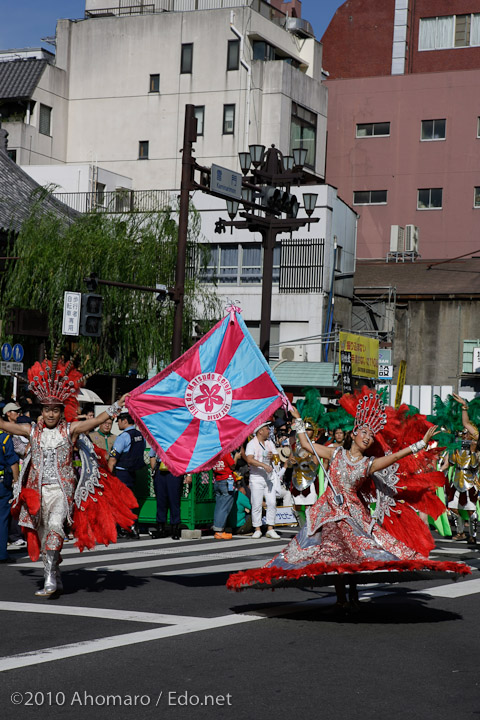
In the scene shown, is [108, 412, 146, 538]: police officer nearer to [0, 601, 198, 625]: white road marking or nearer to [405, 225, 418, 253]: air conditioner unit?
[0, 601, 198, 625]: white road marking

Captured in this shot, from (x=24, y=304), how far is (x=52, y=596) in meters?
21.2

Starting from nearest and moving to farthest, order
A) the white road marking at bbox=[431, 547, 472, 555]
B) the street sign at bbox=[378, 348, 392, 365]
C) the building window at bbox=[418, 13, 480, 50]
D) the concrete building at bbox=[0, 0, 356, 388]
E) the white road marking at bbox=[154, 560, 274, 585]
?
1. the white road marking at bbox=[154, 560, 274, 585]
2. the white road marking at bbox=[431, 547, 472, 555]
3. the street sign at bbox=[378, 348, 392, 365]
4. the concrete building at bbox=[0, 0, 356, 388]
5. the building window at bbox=[418, 13, 480, 50]

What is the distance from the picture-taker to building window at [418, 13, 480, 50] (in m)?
52.8

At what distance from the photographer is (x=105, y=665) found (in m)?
6.83

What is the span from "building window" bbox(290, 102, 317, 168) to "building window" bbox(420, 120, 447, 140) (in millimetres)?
5046

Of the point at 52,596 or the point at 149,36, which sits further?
the point at 149,36

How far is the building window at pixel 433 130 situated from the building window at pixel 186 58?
11.1 metres

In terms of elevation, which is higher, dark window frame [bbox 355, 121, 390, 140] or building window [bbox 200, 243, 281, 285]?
dark window frame [bbox 355, 121, 390, 140]

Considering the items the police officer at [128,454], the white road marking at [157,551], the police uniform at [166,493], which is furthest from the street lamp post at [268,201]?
the white road marking at [157,551]

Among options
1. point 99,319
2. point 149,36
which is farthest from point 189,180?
point 149,36

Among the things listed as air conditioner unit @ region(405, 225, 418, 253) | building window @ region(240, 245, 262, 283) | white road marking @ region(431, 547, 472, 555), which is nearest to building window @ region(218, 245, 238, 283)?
building window @ region(240, 245, 262, 283)

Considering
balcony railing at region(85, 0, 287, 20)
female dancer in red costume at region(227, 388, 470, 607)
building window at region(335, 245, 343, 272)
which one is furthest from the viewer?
balcony railing at region(85, 0, 287, 20)

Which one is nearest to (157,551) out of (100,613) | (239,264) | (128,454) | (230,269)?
(128,454)

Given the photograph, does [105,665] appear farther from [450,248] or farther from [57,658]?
[450,248]
